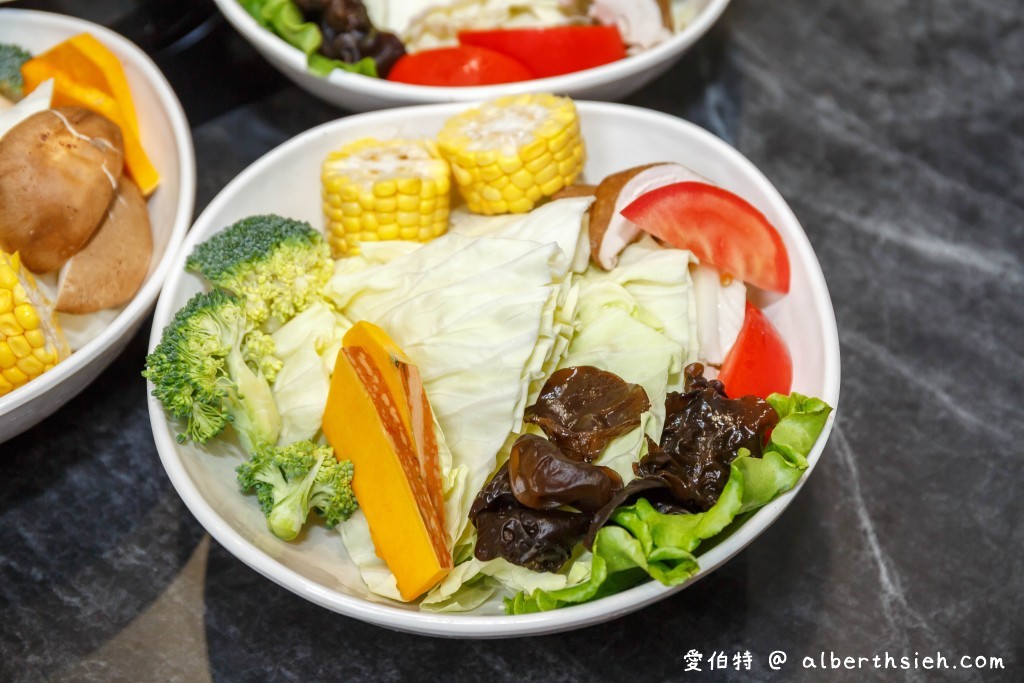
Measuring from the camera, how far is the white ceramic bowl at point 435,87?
1959 mm

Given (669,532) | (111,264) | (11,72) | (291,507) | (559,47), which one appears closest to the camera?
(669,532)

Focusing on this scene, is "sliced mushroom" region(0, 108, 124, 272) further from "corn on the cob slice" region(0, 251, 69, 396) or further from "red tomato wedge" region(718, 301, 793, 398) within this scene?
"red tomato wedge" region(718, 301, 793, 398)

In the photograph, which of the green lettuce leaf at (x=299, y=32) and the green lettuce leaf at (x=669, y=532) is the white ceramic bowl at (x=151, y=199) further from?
the green lettuce leaf at (x=669, y=532)

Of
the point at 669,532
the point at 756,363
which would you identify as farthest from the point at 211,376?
the point at 756,363

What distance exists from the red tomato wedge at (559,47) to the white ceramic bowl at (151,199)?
81 cm

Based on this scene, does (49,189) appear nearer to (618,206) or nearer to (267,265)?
(267,265)

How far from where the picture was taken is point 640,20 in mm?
2270

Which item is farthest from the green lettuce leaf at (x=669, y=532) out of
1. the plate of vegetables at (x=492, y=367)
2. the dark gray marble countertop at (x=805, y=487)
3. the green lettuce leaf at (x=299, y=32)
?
the green lettuce leaf at (x=299, y=32)

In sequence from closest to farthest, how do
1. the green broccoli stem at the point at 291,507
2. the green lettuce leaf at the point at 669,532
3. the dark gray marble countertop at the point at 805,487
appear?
the green lettuce leaf at the point at 669,532, the green broccoli stem at the point at 291,507, the dark gray marble countertop at the point at 805,487

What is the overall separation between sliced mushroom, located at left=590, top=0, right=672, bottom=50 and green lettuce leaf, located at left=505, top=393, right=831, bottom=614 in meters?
1.25

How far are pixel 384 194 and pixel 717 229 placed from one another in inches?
25.1

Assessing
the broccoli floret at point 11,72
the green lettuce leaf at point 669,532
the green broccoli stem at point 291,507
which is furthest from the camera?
the broccoli floret at point 11,72

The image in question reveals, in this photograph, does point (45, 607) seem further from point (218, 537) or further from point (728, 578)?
point (728, 578)

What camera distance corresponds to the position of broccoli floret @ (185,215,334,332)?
1.62 metres
